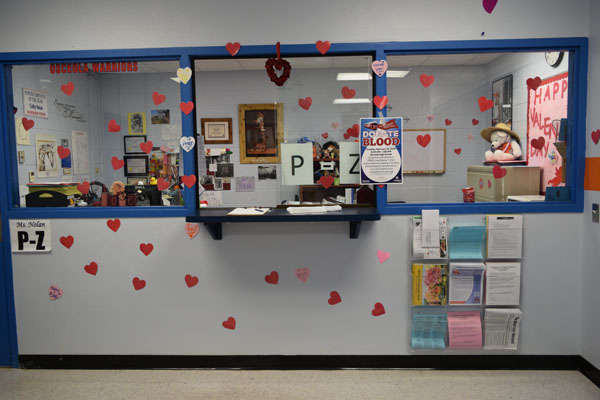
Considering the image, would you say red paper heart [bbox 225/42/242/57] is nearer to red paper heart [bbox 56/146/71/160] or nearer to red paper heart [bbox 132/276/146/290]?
red paper heart [bbox 56/146/71/160]

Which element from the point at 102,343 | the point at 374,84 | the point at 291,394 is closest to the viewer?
the point at 291,394

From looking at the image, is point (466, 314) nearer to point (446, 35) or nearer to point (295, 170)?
point (295, 170)

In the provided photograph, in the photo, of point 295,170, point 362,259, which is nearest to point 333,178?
point 295,170

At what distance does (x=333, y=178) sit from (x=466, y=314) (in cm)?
123

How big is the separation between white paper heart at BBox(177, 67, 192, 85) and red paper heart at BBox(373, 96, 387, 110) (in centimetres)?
117

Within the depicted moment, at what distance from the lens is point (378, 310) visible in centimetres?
246

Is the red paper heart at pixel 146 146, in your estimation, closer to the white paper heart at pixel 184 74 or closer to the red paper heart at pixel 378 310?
the white paper heart at pixel 184 74

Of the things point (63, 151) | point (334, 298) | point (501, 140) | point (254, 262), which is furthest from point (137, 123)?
point (501, 140)

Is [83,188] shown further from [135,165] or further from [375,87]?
[375,87]

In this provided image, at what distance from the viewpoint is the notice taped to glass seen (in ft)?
7.77

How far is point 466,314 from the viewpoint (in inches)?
96.5

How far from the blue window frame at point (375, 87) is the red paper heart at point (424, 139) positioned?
471 mm

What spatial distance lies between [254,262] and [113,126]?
138 cm

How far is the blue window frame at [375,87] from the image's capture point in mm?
2332
